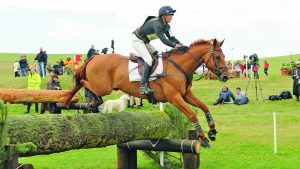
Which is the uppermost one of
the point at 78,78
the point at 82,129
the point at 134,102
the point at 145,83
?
the point at 78,78

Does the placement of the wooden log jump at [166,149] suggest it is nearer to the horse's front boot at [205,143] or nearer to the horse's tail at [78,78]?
the horse's front boot at [205,143]

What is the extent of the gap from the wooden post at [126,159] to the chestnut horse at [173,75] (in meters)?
1.77

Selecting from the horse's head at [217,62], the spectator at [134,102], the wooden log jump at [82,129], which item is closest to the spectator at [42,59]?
the spectator at [134,102]

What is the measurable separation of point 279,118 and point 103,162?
951 cm

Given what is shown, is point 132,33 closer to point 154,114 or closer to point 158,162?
point 154,114

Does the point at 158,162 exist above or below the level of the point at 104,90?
below

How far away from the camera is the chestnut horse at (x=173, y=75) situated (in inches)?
380

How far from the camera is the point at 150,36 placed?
33.3 ft

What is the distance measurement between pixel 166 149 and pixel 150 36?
2272mm

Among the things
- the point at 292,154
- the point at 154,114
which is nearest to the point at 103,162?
the point at 154,114

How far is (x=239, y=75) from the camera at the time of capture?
39.0 m

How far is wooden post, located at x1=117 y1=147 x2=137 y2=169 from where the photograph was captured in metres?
11.5

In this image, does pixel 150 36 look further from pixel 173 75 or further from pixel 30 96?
pixel 30 96

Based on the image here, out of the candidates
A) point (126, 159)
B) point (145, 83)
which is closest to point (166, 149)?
point (126, 159)
